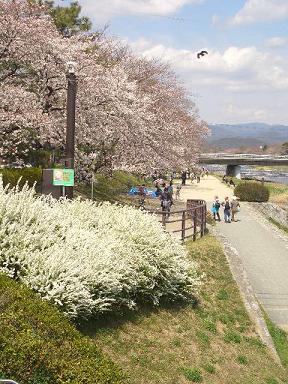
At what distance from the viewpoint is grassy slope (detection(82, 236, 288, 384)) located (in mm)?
7988

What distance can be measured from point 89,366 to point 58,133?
16708 millimetres

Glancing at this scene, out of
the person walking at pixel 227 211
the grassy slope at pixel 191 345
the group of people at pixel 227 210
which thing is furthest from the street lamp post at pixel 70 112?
the group of people at pixel 227 210

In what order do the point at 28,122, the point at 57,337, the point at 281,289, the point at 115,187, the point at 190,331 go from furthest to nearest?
the point at 115,187, the point at 28,122, the point at 281,289, the point at 190,331, the point at 57,337

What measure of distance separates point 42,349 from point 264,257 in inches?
606

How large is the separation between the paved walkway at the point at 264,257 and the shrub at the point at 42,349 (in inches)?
329

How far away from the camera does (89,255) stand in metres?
8.62

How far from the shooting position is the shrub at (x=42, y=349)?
5484 mm

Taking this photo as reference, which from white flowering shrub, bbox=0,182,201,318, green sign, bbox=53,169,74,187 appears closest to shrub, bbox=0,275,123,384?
white flowering shrub, bbox=0,182,201,318

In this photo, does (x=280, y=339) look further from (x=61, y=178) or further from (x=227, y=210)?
(x=227, y=210)

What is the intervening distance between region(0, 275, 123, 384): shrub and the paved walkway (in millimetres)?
8355

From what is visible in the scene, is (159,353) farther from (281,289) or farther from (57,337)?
(281,289)

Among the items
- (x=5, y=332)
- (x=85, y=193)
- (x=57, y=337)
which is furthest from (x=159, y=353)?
(x=85, y=193)

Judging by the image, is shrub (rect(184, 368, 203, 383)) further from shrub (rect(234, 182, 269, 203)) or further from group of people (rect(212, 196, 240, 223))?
shrub (rect(234, 182, 269, 203))

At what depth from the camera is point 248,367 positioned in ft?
30.9
